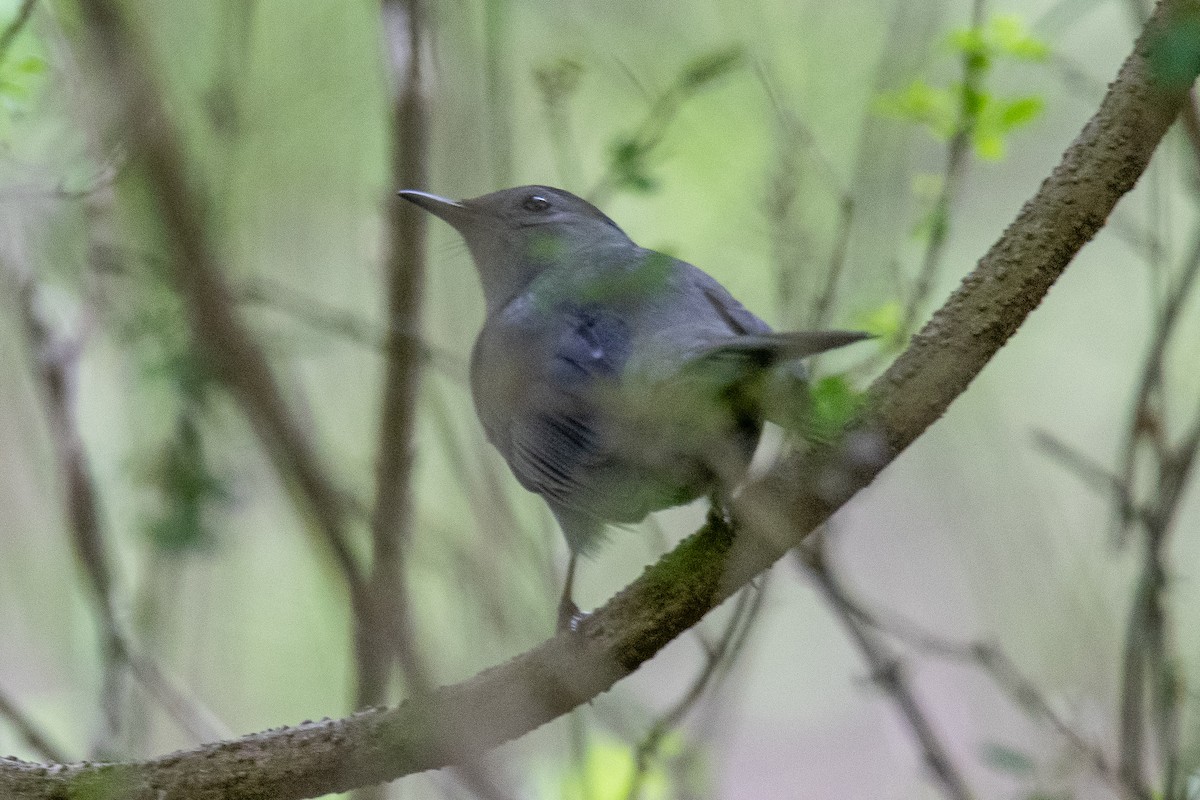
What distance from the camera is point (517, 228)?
2.06 metres

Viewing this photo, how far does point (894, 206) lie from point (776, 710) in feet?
6.41

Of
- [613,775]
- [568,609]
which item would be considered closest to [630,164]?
[568,609]

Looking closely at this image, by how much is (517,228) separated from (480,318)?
0.35 meters

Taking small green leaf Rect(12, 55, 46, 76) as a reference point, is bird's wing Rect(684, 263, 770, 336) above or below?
below

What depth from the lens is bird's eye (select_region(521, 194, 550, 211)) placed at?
2.04 meters

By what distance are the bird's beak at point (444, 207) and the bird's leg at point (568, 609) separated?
1.94 ft

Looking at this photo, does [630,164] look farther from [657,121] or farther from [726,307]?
[726,307]

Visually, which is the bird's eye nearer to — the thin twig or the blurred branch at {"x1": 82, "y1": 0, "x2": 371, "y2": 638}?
the blurred branch at {"x1": 82, "y1": 0, "x2": 371, "y2": 638}

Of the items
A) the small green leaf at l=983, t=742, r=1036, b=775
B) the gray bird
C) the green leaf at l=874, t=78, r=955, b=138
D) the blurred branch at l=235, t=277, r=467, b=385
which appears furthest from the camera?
the blurred branch at l=235, t=277, r=467, b=385

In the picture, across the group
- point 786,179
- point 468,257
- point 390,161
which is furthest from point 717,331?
point 390,161

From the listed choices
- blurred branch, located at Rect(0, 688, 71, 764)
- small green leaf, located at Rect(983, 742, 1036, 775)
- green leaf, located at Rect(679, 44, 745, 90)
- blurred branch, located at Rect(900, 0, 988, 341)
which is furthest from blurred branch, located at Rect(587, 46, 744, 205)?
blurred branch, located at Rect(0, 688, 71, 764)

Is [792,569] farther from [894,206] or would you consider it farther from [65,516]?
[65,516]

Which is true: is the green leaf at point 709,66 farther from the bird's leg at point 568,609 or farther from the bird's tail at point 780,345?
the bird's leg at point 568,609

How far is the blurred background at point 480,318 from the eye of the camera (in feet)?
5.90
